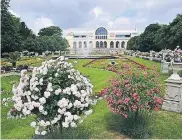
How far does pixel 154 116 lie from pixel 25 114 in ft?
13.7

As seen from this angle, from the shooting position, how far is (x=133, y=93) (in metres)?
6.39

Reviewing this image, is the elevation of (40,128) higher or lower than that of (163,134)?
higher

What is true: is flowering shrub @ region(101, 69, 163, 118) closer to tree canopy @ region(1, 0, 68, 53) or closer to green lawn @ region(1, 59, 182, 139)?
green lawn @ region(1, 59, 182, 139)

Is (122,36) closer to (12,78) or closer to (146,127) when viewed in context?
(12,78)

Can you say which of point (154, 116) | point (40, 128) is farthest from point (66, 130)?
point (154, 116)

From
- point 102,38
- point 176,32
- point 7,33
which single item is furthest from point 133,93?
point 102,38

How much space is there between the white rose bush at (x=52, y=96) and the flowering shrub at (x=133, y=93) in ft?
4.51

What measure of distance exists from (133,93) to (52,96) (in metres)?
2.12

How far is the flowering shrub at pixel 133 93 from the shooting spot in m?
6.40

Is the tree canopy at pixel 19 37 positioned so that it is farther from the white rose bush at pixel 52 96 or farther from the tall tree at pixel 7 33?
the white rose bush at pixel 52 96

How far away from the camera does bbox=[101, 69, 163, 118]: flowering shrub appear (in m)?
6.40

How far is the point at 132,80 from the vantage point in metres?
6.68

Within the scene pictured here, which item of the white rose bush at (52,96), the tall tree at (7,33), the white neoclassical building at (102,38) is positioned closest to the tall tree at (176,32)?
the tall tree at (7,33)

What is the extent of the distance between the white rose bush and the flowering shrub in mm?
1375
